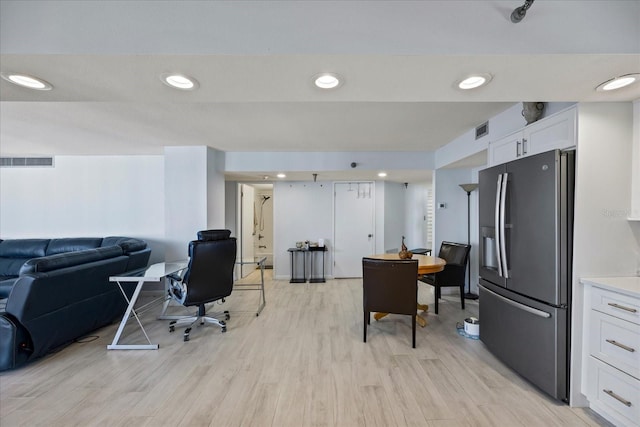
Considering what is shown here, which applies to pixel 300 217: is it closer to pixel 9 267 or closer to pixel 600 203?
pixel 600 203

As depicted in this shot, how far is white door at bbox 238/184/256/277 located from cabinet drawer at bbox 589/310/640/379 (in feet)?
16.5

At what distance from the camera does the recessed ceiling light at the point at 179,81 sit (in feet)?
4.50

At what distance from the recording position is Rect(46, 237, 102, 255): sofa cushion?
13.7 ft

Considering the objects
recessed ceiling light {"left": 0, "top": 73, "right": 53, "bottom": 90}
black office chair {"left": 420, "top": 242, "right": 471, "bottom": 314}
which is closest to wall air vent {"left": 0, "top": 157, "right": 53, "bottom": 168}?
recessed ceiling light {"left": 0, "top": 73, "right": 53, "bottom": 90}

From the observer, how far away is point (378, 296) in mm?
2721

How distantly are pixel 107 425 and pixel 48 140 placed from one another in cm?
401

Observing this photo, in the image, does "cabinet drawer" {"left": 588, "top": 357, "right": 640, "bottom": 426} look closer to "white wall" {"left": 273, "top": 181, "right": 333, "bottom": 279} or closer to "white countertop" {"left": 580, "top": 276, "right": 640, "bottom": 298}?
"white countertop" {"left": 580, "top": 276, "right": 640, "bottom": 298}

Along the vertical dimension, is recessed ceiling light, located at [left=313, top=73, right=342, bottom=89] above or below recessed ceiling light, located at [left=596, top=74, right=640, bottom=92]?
below

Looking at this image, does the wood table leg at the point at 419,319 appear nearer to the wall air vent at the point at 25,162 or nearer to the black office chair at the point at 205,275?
the black office chair at the point at 205,275

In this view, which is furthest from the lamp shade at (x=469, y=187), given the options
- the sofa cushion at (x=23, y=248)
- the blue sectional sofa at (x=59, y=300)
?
the sofa cushion at (x=23, y=248)

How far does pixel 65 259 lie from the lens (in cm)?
257

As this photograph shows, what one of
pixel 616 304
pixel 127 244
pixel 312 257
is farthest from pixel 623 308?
pixel 127 244

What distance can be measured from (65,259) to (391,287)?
3.37m

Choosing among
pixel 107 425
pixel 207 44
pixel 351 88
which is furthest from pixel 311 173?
pixel 107 425
